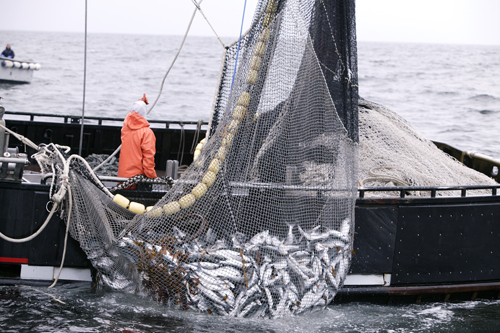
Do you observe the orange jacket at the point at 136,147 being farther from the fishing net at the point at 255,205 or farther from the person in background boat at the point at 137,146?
the fishing net at the point at 255,205

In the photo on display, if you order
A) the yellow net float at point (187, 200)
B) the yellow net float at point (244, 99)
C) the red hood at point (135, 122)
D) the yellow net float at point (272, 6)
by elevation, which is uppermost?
the yellow net float at point (272, 6)

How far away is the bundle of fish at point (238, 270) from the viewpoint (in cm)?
515

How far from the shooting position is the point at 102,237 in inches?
216

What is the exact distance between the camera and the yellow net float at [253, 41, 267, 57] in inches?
211

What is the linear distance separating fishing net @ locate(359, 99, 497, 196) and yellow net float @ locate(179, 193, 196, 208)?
2375 mm

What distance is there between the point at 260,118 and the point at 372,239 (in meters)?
2.11

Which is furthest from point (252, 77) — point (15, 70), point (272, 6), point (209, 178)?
point (15, 70)

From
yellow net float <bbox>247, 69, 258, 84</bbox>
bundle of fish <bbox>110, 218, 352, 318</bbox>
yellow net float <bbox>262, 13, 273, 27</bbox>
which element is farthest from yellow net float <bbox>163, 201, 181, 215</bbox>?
yellow net float <bbox>262, 13, 273, 27</bbox>

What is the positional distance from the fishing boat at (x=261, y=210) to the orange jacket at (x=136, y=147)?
58 centimetres

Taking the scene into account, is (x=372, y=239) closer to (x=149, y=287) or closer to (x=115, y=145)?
(x=149, y=287)

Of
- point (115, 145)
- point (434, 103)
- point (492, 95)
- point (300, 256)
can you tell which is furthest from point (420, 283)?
point (492, 95)

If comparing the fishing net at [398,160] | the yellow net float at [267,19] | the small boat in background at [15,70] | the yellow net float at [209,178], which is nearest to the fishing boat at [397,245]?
the fishing net at [398,160]

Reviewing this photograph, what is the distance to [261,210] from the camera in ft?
17.4

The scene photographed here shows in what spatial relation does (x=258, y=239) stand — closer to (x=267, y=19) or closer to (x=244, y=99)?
(x=244, y=99)
